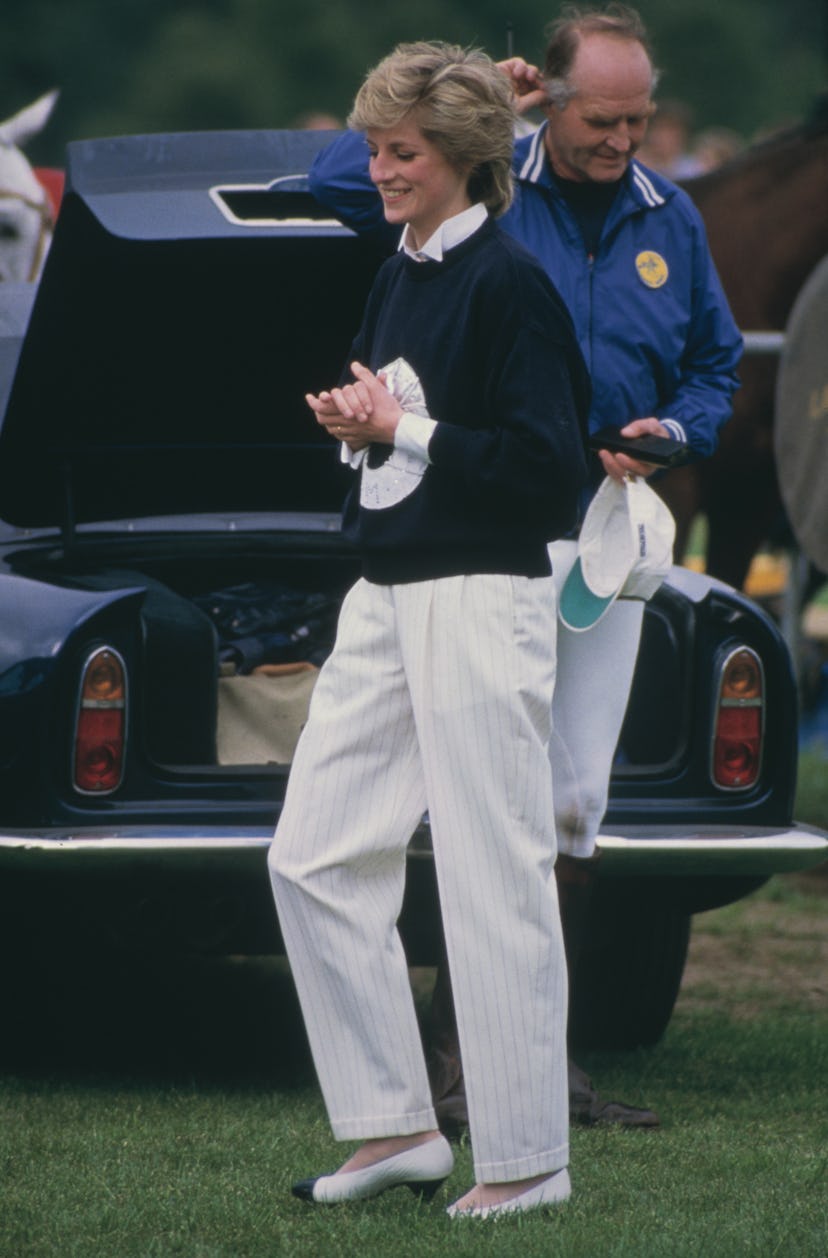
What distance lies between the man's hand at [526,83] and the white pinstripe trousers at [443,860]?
1220 mm

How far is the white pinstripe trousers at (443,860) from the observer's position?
342cm

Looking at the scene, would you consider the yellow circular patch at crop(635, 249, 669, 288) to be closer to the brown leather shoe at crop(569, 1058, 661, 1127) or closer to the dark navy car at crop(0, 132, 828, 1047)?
the dark navy car at crop(0, 132, 828, 1047)

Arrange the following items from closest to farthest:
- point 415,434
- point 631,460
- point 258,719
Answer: point 415,434
point 631,460
point 258,719

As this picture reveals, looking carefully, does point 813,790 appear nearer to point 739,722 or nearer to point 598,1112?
point 739,722

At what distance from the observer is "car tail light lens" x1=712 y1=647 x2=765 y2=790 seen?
4.63 metres

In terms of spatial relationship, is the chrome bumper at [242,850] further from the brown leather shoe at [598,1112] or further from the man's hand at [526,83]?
the man's hand at [526,83]

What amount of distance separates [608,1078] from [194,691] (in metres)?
1.18

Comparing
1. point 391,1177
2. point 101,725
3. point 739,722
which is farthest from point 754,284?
point 391,1177

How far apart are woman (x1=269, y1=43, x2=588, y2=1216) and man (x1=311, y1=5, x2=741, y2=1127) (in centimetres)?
72

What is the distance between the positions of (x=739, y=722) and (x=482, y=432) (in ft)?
4.69

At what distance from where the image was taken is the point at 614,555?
13.7 feet

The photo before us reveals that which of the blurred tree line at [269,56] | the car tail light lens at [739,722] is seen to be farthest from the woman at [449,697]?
the blurred tree line at [269,56]

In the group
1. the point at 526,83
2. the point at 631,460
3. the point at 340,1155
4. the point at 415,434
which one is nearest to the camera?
the point at 415,434

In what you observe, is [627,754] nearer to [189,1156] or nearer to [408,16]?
[189,1156]
